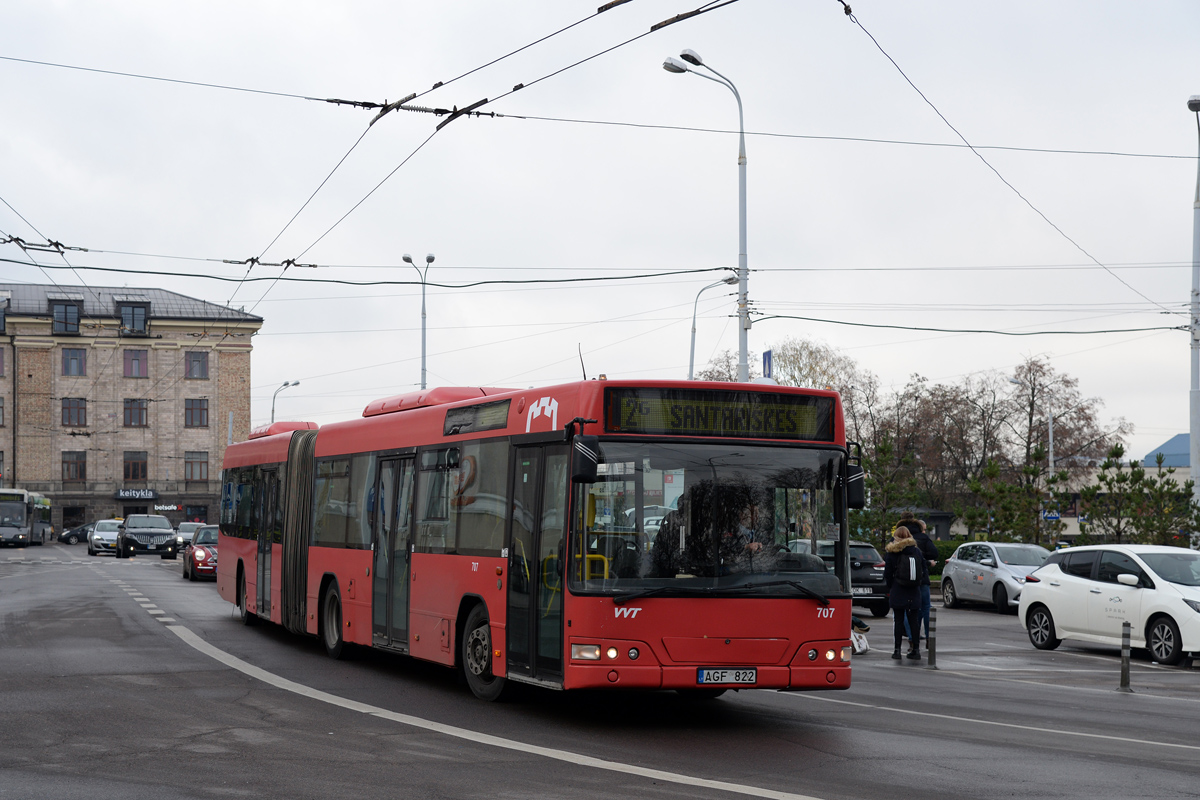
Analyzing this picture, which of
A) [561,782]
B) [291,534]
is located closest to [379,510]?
[291,534]

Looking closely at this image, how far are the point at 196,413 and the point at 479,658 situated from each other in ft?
261

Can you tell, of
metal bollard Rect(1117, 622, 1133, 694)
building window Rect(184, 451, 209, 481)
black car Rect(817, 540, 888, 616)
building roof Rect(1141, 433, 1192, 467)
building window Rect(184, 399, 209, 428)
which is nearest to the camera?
metal bollard Rect(1117, 622, 1133, 694)

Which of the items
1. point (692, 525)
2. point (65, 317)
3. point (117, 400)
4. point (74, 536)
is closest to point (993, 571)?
point (692, 525)

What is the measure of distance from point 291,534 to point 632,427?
28.6 feet

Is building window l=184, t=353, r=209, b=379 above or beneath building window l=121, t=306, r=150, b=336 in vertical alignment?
beneath

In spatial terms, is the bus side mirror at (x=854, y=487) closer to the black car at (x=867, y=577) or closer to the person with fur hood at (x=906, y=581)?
the person with fur hood at (x=906, y=581)

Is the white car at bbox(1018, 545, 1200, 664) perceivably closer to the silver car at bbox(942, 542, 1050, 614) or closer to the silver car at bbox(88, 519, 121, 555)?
the silver car at bbox(942, 542, 1050, 614)

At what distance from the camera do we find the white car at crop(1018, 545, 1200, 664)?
17.1m

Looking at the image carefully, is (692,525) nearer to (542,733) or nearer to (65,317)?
(542,733)

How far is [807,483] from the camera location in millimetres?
10219

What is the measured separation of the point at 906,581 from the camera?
17016 millimetres

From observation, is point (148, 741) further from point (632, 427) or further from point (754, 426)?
point (754, 426)

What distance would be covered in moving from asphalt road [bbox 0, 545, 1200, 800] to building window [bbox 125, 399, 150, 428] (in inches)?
2866

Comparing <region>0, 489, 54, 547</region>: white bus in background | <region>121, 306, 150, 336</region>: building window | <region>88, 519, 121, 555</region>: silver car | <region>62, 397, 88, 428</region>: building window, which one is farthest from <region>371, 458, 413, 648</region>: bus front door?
<region>62, 397, 88, 428</region>: building window
